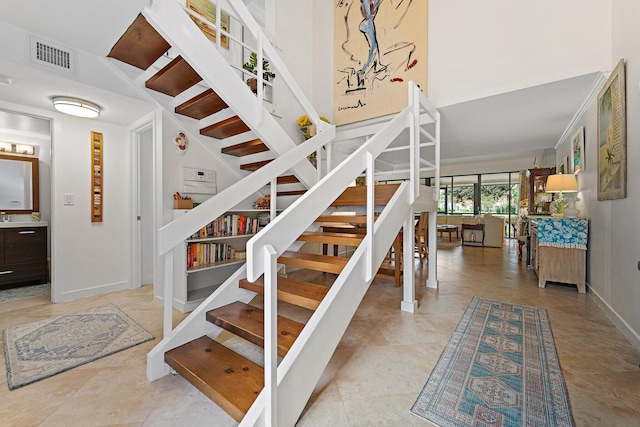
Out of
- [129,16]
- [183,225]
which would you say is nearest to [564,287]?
[183,225]

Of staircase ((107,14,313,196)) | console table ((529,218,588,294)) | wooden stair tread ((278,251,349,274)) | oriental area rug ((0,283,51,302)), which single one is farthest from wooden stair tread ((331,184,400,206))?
oriental area rug ((0,283,51,302))

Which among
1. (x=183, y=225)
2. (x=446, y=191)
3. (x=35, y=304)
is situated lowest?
(x=35, y=304)

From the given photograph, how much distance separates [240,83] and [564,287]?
14.2ft

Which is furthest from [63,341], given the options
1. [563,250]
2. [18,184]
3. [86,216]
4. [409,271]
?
[563,250]

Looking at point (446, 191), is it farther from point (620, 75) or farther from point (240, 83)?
point (240, 83)

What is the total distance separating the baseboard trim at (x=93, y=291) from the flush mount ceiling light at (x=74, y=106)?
6.32 ft

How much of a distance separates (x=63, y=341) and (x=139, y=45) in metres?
2.25

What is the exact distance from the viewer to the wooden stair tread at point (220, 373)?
1.16 metres

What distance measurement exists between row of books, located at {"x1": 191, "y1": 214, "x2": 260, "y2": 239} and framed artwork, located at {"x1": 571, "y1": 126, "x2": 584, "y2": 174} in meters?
4.10

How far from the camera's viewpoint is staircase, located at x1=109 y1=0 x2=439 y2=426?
3.50ft

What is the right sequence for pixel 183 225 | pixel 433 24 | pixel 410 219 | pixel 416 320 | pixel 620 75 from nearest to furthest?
pixel 183 225, pixel 620 75, pixel 416 320, pixel 410 219, pixel 433 24

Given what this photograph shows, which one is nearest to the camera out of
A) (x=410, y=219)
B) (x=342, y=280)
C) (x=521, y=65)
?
(x=342, y=280)

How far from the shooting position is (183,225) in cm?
155

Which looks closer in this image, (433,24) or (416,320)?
(416,320)
